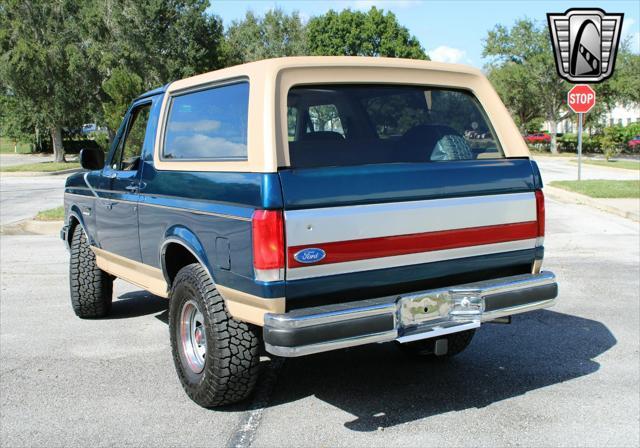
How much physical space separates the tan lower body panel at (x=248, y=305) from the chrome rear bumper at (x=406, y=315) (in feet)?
0.18

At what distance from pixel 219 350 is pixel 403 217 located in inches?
50.1

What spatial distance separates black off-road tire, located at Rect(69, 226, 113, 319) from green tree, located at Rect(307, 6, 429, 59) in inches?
2500

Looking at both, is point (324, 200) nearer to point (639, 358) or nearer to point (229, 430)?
point (229, 430)

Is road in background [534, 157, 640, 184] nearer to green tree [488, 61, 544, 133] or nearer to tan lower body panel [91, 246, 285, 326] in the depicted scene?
green tree [488, 61, 544, 133]

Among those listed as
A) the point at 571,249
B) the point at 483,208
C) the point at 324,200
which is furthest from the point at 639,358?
the point at 571,249

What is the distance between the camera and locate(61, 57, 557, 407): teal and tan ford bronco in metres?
3.64

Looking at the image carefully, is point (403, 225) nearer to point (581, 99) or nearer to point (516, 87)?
point (581, 99)

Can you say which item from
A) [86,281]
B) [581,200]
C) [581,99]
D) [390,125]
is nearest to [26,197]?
[86,281]

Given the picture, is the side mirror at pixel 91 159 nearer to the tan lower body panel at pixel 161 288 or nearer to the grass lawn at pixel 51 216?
the tan lower body panel at pixel 161 288

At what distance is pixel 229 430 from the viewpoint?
13.2ft

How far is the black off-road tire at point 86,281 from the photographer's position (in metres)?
6.39

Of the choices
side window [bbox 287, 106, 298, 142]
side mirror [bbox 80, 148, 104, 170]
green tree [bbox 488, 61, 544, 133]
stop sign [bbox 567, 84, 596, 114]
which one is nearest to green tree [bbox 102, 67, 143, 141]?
stop sign [bbox 567, 84, 596, 114]

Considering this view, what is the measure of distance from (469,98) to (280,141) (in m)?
1.66

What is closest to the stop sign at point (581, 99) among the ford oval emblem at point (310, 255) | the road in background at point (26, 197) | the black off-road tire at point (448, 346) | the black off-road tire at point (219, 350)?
the road in background at point (26, 197)
